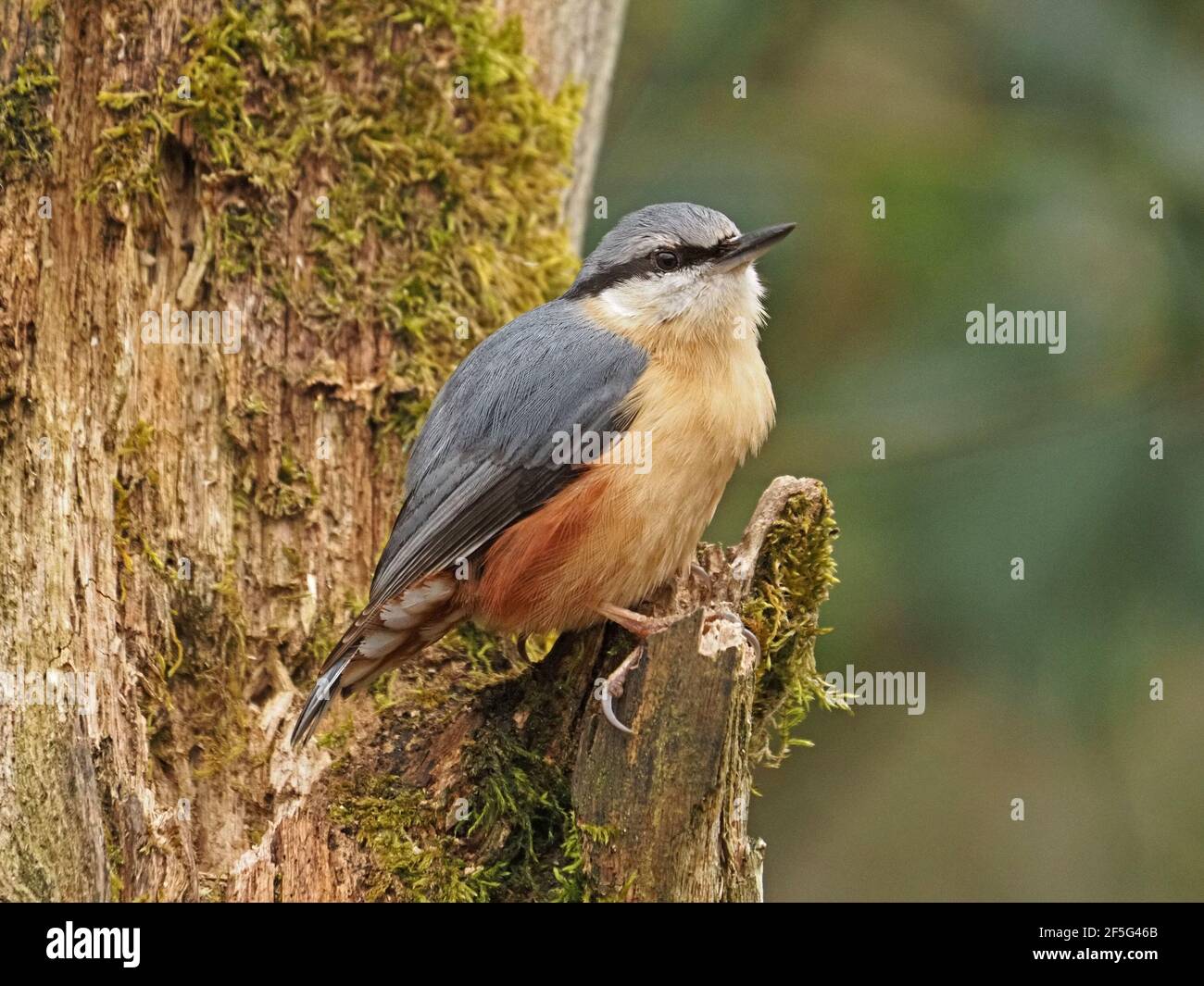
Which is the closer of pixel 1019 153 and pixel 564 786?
pixel 564 786

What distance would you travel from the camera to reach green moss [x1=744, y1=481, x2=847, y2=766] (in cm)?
377

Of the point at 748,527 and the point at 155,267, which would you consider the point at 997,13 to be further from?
the point at 155,267

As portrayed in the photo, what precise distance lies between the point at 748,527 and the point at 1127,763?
9.96 ft

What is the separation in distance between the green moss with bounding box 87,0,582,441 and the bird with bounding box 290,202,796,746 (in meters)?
0.59

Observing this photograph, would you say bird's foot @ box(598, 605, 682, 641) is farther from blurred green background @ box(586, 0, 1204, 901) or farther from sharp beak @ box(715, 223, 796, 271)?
blurred green background @ box(586, 0, 1204, 901)

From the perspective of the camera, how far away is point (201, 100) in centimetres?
421

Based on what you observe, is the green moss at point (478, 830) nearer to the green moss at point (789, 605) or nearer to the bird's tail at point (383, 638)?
the bird's tail at point (383, 638)

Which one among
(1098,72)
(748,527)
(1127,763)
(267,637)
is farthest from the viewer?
(1127,763)

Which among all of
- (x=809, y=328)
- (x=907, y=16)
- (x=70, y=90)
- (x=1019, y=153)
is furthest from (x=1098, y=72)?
(x=70, y=90)

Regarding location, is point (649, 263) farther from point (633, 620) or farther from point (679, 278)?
point (633, 620)

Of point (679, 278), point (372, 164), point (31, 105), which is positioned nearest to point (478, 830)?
point (679, 278)

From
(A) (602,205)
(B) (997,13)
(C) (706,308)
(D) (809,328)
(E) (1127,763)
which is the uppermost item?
(B) (997,13)

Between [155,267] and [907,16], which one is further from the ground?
[907,16]

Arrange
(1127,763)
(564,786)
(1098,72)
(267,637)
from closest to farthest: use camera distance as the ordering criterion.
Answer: (564,786) → (267,637) → (1098,72) → (1127,763)
